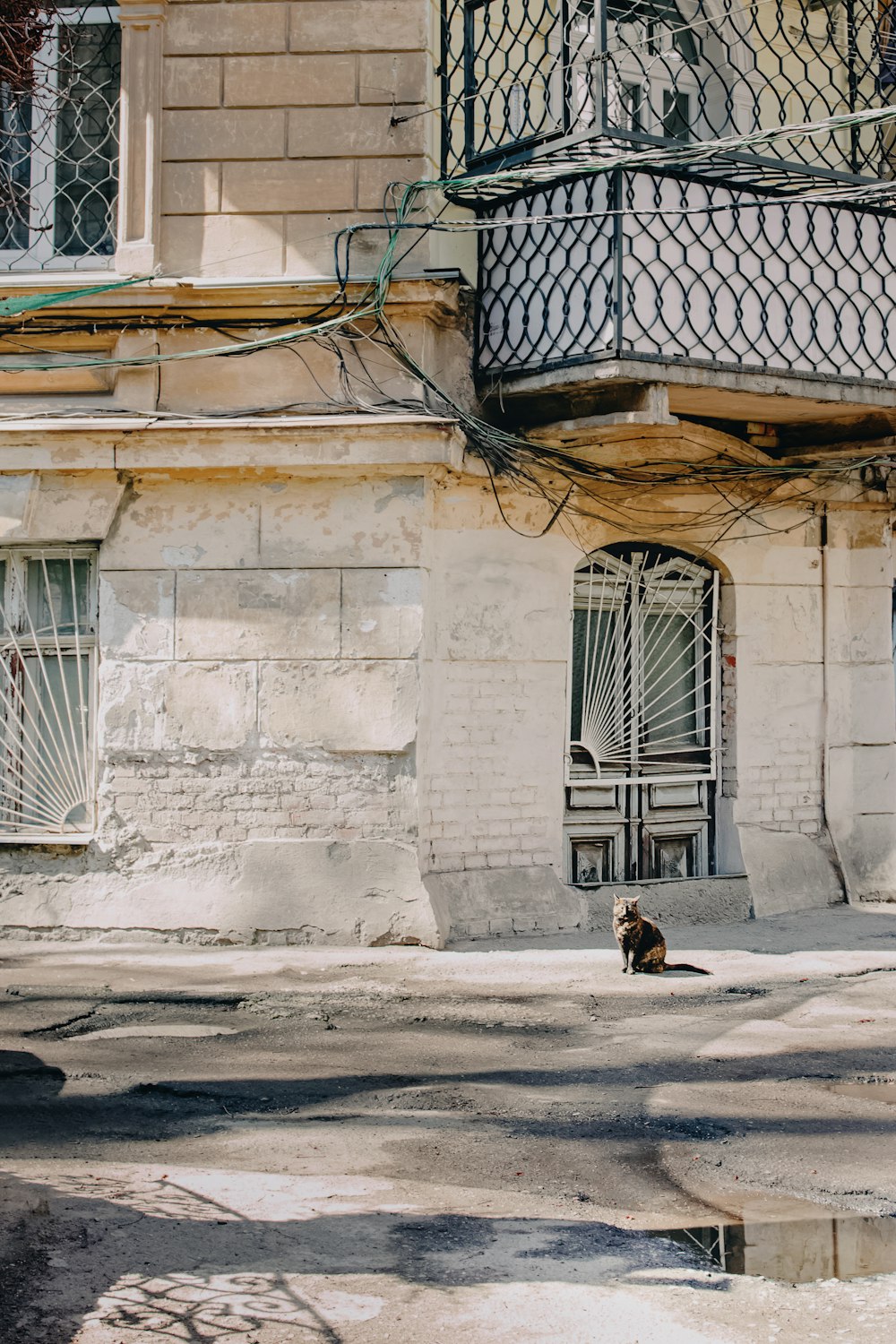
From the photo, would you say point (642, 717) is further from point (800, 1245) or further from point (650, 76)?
point (800, 1245)

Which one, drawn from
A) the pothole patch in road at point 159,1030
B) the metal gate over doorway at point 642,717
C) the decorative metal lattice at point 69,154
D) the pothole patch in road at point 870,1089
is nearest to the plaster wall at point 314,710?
the metal gate over doorway at point 642,717

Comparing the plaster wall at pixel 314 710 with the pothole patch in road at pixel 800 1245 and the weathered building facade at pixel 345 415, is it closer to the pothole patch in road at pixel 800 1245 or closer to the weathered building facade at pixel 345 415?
the weathered building facade at pixel 345 415

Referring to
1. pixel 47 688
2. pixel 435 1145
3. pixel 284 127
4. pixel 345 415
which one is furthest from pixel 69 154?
pixel 435 1145

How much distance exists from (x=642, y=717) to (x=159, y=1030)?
166 inches

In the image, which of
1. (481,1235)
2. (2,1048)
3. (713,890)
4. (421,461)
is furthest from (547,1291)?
(713,890)

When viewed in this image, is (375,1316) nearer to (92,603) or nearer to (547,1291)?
(547,1291)

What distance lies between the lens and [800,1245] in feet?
12.6

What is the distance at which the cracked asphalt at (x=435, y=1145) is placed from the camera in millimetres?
3410

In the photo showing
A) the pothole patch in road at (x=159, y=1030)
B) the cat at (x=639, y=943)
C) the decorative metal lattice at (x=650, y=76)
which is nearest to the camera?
the pothole patch in road at (x=159, y=1030)

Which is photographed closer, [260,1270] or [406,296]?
[260,1270]

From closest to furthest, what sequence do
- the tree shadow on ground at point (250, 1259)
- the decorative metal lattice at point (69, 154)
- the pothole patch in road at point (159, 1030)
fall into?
the tree shadow on ground at point (250, 1259), the pothole patch in road at point (159, 1030), the decorative metal lattice at point (69, 154)

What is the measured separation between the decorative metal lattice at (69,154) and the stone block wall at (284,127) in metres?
0.60

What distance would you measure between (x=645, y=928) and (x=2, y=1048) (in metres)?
3.32

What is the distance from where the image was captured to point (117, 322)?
27.2ft
